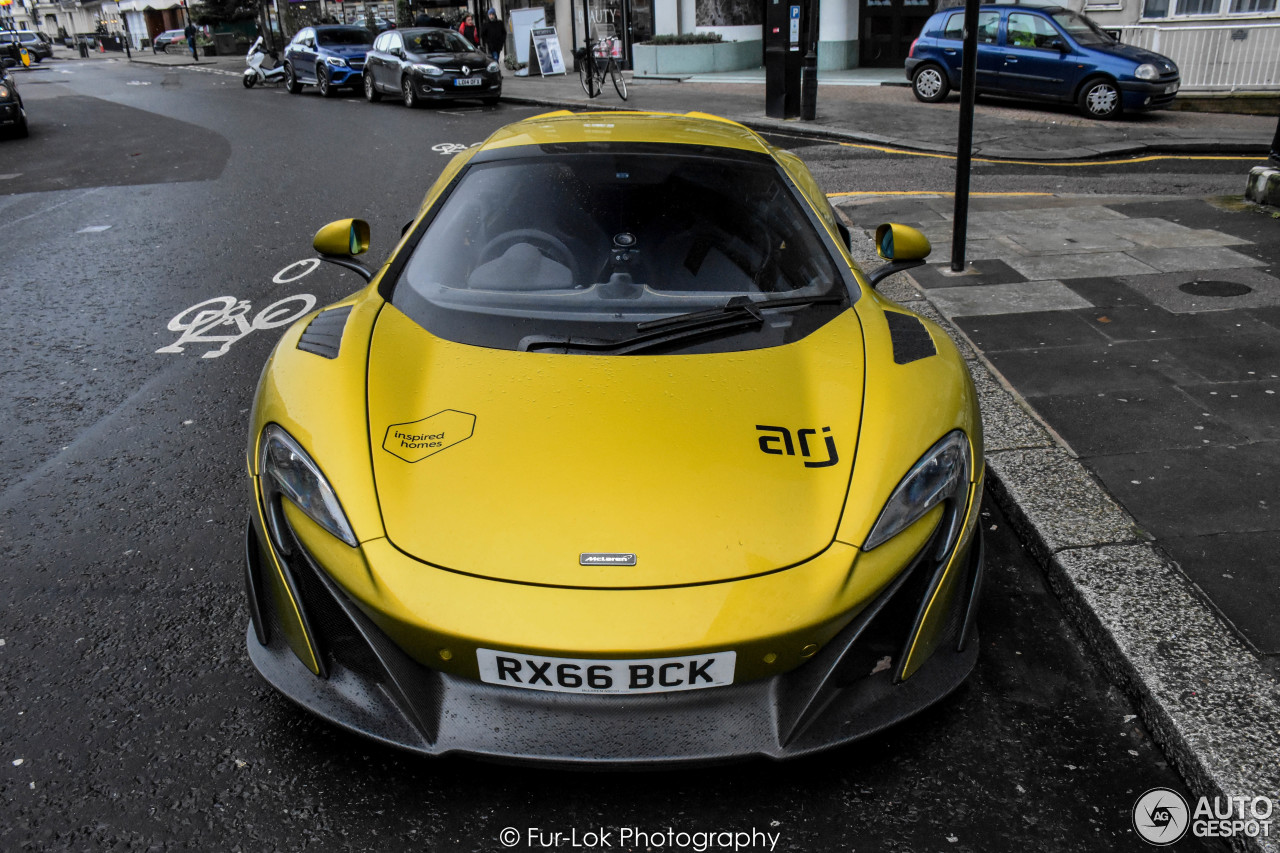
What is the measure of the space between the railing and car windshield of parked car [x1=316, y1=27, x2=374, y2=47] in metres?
17.5

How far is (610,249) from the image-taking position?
3.29 m

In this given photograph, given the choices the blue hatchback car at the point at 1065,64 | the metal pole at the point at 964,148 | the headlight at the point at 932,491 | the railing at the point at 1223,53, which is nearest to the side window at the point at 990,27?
the blue hatchback car at the point at 1065,64

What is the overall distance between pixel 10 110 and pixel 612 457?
17.7 meters

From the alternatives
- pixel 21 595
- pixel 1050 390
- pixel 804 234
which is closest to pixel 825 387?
pixel 804 234

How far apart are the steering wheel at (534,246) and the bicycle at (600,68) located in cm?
1712

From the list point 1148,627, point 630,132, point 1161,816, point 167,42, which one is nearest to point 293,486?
point 630,132

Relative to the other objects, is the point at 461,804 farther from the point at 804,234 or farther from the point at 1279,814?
the point at 804,234

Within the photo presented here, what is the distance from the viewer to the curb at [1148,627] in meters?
2.37

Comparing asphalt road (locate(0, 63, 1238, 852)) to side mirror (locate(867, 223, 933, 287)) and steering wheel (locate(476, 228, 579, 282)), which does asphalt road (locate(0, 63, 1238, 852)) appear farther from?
steering wheel (locate(476, 228, 579, 282))

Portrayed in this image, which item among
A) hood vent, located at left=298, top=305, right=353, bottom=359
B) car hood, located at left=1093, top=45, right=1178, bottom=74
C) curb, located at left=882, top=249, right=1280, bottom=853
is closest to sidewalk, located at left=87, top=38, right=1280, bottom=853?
curb, located at left=882, top=249, right=1280, bottom=853

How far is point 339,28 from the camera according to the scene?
2450cm

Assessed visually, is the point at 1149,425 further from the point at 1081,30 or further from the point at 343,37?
the point at 343,37

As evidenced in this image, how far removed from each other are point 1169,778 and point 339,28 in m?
26.0

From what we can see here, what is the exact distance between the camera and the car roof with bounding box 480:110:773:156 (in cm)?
365
